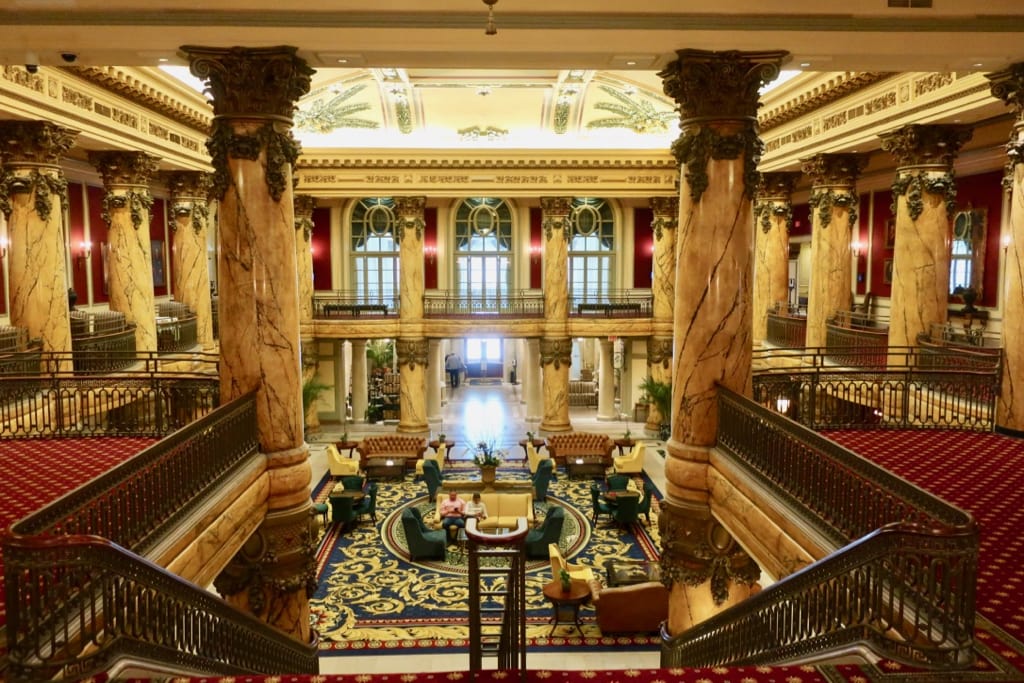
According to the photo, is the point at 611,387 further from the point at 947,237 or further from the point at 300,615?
the point at 300,615

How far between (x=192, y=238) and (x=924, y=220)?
13.3 m

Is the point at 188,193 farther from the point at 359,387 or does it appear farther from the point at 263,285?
the point at 263,285

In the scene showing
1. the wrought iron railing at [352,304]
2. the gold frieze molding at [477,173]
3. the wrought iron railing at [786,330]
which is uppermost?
the gold frieze molding at [477,173]

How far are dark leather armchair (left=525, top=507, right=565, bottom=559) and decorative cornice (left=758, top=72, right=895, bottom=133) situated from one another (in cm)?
693

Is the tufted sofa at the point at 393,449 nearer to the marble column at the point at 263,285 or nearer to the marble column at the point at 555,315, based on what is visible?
the marble column at the point at 555,315

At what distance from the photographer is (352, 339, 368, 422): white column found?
23.4 metres

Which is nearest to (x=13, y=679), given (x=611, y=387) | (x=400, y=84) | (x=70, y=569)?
(x=70, y=569)

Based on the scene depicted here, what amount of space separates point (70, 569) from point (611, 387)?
20429mm

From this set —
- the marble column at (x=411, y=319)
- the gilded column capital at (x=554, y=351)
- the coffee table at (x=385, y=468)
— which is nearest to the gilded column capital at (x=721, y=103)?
the coffee table at (x=385, y=468)

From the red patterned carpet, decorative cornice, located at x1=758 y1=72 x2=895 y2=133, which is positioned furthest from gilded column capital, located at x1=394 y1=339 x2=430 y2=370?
the red patterned carpet

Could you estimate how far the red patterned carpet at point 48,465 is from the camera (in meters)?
6.25

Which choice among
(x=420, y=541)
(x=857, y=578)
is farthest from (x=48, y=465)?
(x=857, y=578)

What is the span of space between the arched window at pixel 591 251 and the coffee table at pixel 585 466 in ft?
22.0

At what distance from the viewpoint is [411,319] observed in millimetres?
20203
